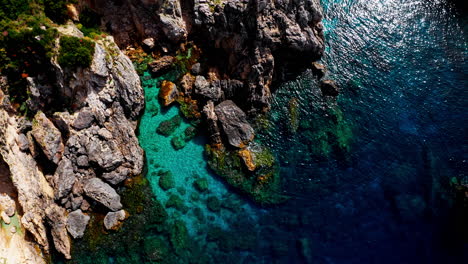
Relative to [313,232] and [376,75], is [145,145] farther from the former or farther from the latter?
[376,75]

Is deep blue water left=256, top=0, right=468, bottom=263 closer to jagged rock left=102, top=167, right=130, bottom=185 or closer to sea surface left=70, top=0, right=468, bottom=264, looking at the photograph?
sea surface left=70, top=0, right=468, bottom=264

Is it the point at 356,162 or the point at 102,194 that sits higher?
the point at 356,162

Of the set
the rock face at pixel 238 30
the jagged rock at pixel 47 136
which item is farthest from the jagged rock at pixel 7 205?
the rock face at pixel 238 30

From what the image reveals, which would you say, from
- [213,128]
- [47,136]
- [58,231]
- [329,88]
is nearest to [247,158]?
[213,128]

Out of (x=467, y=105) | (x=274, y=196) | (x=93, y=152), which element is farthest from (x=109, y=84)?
(x=467, y=105)

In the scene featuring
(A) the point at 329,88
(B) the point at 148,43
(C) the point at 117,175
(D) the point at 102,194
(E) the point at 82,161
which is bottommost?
(D) the point at 102,194

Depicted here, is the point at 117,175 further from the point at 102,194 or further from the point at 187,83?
the point at 187,83
